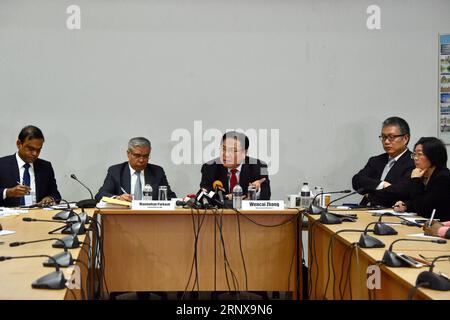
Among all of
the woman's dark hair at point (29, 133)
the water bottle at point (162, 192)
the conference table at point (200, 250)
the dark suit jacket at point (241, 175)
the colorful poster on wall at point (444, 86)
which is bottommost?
the conference table at point (200, 250)

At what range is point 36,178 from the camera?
13.2ft

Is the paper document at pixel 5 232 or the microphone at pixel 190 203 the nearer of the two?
the paper document at pixel 5 232

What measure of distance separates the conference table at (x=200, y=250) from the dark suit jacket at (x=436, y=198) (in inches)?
31.6

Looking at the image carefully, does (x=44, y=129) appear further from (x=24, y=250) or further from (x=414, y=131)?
(x=414, y=131)

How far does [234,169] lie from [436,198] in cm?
154

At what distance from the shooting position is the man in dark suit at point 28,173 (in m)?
3.86

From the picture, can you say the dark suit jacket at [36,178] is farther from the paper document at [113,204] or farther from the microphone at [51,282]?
the microphone at [51,282]

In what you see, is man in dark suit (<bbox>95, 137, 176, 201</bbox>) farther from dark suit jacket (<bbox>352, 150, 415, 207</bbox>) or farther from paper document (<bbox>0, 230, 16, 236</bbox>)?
dark suit jacket (<bbox>352, 150, 415, 207</bbox>)

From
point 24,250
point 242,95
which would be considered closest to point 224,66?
point 242,95

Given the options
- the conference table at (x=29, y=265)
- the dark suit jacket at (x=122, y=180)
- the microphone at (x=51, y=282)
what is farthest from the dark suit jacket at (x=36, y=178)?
the microphone at (x=51, y=282)

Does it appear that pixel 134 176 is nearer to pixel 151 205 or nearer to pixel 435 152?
pixel 151 205

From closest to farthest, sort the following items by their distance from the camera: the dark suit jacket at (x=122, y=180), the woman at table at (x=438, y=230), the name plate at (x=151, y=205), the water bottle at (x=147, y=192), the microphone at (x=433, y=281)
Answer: the microphone at (x=433, y=281) → the woman at table at (x=438, y=230) → the name plate at (x=151, y=205) → the water bottle at (x=147, y=192) → the dark suit jacket at (x=122, y=180)

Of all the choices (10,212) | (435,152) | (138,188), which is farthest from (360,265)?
(10,212)
